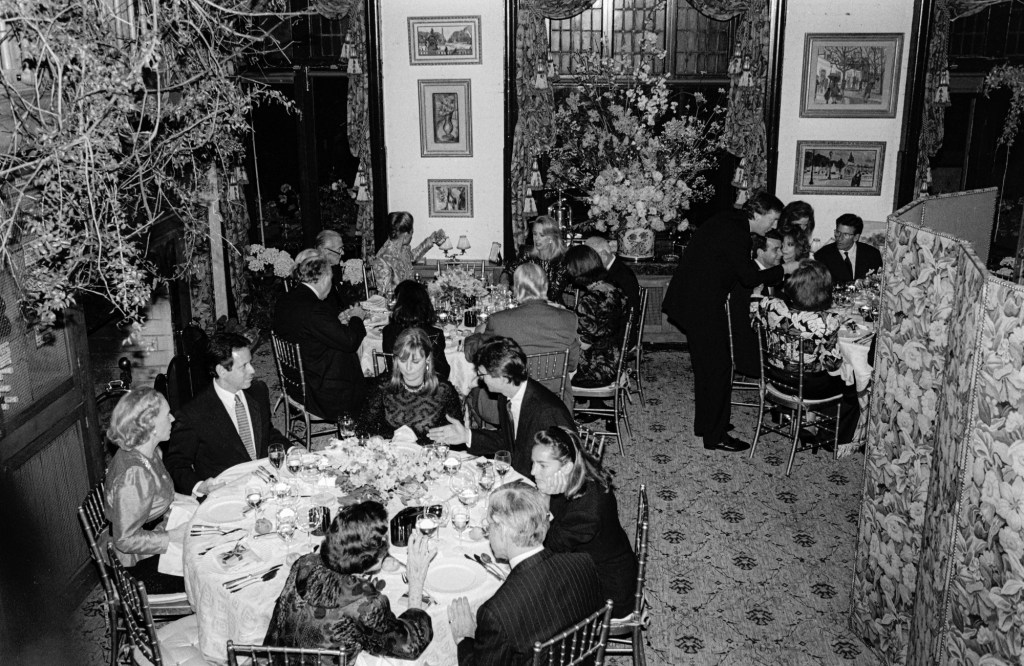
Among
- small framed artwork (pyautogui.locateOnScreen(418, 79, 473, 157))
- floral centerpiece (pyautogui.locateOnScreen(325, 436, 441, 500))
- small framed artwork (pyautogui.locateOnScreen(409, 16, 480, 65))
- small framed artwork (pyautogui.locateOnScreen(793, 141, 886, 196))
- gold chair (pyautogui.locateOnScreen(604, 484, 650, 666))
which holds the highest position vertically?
small framed artwork (pyautogui.locateOnScreen(409, 16, 480, 65))

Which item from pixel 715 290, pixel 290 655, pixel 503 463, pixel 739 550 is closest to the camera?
pixel 290 655

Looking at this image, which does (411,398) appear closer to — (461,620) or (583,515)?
(583,515)

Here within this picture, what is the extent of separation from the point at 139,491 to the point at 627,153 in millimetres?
6242

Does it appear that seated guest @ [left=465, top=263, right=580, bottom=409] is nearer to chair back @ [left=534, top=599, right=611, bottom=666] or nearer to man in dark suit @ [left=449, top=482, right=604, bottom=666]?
man in dark suit @ [left=449, top=482, right=604, bottom=666]

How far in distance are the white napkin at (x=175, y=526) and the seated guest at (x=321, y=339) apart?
1.92 m

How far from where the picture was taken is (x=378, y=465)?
4.36m

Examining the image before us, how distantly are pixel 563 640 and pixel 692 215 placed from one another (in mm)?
8478

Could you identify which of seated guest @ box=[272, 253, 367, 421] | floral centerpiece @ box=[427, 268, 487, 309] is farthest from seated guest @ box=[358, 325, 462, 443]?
floral centerpiece @ box=[427, 268, 487, 309]

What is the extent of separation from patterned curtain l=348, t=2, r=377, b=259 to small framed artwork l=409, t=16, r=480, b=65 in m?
0.52

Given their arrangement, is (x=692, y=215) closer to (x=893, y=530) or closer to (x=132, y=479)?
(x=893, y=530)

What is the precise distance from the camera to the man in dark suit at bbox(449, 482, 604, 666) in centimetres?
319

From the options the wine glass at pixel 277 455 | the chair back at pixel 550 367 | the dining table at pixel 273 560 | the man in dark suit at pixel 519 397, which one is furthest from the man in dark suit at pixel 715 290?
the wine glass at pixel 277 455

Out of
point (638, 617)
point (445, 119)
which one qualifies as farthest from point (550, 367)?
point (445, 119)

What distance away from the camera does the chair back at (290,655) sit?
9.76 ft
